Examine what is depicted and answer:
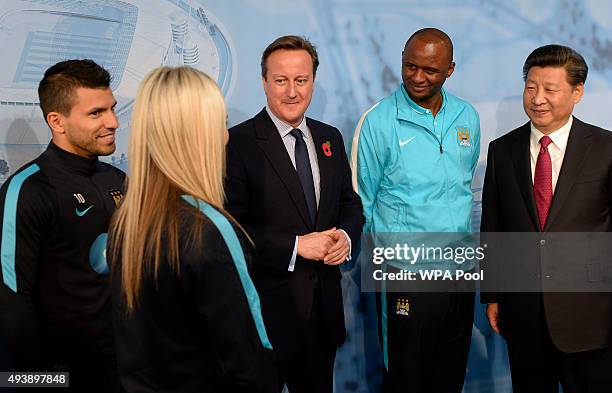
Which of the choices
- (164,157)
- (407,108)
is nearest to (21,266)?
(164,157)

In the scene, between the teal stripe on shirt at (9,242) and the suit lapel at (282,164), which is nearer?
the teal stripe on shirt at (9,242)

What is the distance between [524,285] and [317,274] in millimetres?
765

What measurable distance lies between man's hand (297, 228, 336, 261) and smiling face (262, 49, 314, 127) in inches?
17.1

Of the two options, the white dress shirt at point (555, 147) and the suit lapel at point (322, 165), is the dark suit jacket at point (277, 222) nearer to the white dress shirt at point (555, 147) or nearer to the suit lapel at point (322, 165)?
the suit lapel at point (322, 165)

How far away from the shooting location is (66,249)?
1955 millimetres

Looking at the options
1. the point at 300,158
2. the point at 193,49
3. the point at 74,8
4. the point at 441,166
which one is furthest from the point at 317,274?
the point at 74,8

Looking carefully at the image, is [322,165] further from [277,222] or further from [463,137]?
[463,137]

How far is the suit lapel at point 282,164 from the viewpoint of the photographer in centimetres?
233

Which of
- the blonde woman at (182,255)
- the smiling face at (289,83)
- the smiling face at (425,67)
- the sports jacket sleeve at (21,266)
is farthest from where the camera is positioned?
the smiling face at (425,67)

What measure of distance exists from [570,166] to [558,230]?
231 millimetres

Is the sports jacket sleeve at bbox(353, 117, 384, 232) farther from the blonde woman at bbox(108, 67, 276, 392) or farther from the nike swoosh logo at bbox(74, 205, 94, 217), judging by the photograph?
the blonde woman at bbox(108, 67, 276, 392)

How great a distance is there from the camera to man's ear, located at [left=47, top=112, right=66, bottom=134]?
6.64 feet

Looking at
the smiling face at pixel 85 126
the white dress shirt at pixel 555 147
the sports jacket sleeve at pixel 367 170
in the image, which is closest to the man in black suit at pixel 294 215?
the sports jacket sleeve at pixel 367 170

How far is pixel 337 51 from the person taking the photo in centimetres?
299
